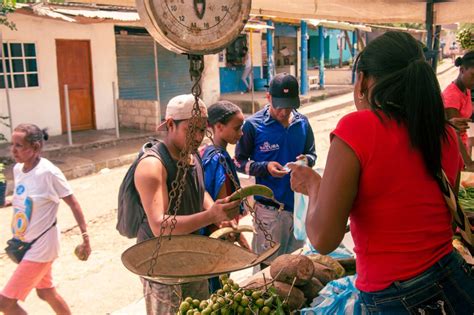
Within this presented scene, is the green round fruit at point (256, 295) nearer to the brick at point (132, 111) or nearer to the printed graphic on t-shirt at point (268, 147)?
the printed graphic on t-shirt at point (268, 147)

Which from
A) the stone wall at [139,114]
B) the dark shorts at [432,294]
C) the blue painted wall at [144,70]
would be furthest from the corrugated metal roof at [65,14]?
the dark shorts at [432,294]

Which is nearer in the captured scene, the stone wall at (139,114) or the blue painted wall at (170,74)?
the stone wall at (139,114)

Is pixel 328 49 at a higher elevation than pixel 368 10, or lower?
higher

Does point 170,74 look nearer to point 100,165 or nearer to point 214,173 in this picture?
point 100,165

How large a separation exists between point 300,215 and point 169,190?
4.27 ft

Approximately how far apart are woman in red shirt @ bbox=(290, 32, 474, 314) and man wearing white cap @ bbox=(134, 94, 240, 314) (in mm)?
692

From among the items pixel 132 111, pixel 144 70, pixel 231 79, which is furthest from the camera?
pixel 231 79

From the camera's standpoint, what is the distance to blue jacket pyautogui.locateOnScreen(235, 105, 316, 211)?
3.78m

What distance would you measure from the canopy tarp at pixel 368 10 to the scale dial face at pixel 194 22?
2.32 meters

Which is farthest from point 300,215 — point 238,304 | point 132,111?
point 132,111

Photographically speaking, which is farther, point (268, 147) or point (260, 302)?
point (268, 147)

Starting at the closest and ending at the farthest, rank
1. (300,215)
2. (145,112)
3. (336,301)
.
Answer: (336,301) → (300,215) → (145,112)

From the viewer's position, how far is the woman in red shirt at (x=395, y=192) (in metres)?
1.51

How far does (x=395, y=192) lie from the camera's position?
1.55 meters
